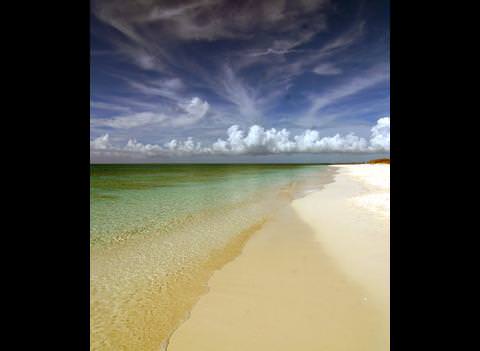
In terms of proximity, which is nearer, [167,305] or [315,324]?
[315,324]

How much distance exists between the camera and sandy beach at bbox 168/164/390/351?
3189 millimetres

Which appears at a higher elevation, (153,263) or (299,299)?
(299,299)

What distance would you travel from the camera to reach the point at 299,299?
4.02 meters

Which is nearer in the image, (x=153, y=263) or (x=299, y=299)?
(x=299, y=299)

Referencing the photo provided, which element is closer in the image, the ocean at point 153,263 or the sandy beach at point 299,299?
the sandy beach at point 299,299

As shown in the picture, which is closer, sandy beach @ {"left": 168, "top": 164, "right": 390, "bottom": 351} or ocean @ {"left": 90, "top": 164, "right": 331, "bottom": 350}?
sandy beach @ {"left": 168, "top": 164, "right": 390, "bottom": 351}

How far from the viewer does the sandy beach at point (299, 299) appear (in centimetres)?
319

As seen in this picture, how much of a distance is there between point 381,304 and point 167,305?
363 cm
